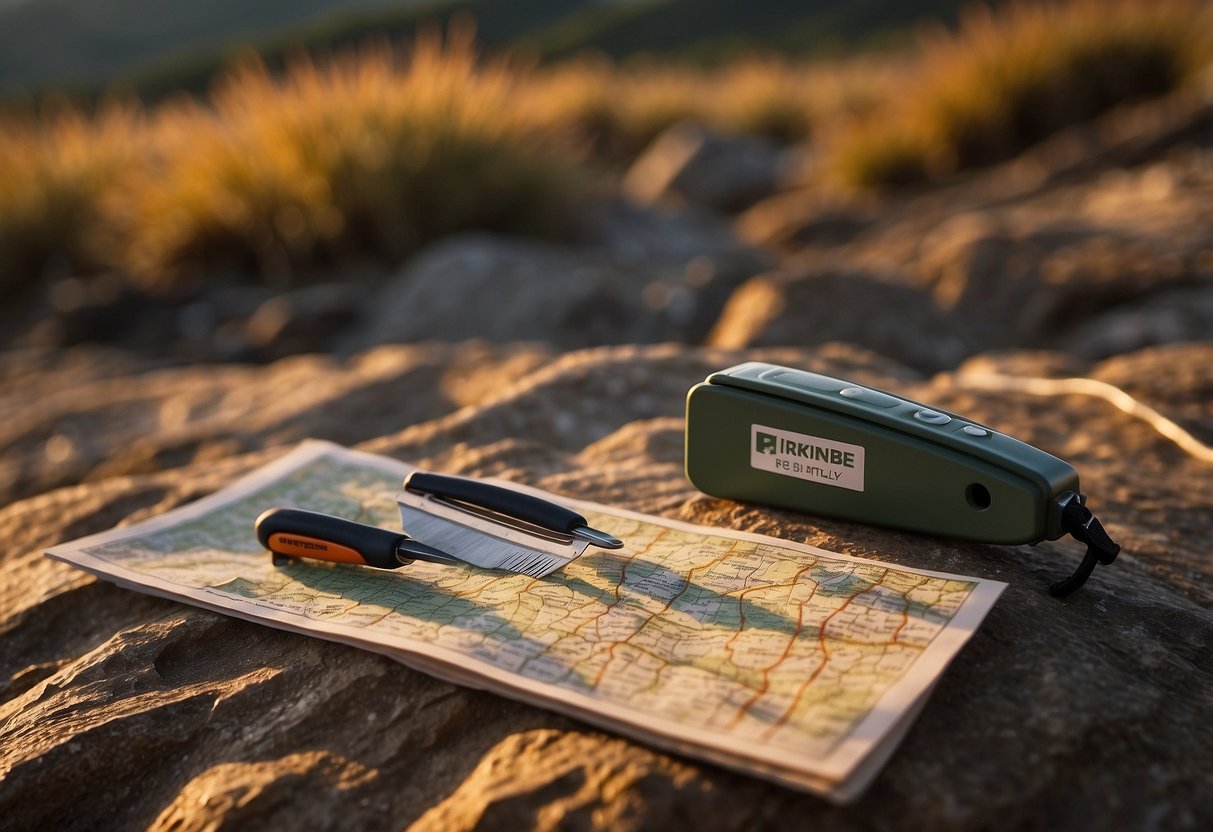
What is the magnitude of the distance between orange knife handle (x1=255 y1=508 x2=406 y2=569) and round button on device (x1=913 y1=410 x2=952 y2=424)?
2.05ft

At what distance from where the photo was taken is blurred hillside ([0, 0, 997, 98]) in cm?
3019

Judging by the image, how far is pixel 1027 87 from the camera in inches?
287

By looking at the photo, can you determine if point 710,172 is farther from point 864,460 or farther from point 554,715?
point 554,715

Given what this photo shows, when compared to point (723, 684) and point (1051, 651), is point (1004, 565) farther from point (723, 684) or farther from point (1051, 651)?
point (723, 684)

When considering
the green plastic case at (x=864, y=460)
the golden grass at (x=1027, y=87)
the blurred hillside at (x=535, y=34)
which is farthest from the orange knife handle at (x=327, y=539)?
the blurred hillside at (x=535, y=34)

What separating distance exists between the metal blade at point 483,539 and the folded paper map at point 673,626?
0.02 m

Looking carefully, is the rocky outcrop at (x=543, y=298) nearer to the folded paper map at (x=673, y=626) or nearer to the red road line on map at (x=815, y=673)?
the folded paper map at (x=673, y=626)

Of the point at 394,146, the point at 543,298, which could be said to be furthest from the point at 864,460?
the point at 394,146

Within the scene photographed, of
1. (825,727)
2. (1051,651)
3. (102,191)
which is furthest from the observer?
(102,191)

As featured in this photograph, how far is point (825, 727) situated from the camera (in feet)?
2.87

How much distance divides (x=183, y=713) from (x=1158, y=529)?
136 cm

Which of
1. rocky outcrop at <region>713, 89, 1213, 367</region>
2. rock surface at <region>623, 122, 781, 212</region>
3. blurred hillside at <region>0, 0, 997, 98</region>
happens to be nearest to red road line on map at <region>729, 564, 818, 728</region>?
rocky outcrop at <region>713, 89, 1213, 367</region>

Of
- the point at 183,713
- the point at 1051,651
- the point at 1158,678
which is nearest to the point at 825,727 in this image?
the point at 1051,651

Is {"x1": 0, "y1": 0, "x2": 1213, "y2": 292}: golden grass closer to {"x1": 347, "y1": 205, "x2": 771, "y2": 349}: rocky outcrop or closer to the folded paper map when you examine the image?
{"x1": 347, "y1": 205, "x2": 771, "y2": 349}: rocky outcrop
